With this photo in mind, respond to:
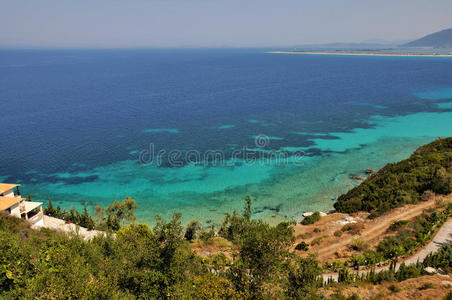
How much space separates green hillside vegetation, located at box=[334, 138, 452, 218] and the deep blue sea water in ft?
12.6

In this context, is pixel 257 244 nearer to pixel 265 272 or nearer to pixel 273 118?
pixel 265 272

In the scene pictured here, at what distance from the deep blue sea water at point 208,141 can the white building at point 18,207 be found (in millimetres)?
6910

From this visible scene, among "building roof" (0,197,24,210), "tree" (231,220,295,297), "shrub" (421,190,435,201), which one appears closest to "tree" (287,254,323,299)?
"tree" (231,220,295,297)

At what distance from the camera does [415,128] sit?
64.9m

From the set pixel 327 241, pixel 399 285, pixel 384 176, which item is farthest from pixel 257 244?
pixel 384 176

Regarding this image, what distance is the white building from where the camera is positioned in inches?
1102

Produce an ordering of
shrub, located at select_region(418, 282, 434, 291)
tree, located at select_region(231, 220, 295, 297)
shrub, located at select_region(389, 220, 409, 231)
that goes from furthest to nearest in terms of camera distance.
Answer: shrub, located at select_region(389, 220, 409, 231)
shrub, located at select_region(418, 282, 434, 291)
tree, located at select_region(231, 220, 295, 297)

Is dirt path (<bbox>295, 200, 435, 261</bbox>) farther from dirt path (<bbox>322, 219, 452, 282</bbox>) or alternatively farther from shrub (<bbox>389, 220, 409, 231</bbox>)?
dirt path (<bbox>322, 219, 452, 282</bbox>)

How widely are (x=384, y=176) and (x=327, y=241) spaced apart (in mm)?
15204

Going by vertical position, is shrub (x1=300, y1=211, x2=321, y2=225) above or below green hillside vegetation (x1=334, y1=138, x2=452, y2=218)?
below

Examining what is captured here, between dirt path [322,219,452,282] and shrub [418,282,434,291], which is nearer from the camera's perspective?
shrub [418,282,434,291]

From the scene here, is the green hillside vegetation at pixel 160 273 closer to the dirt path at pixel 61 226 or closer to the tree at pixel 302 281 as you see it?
the tree at pixel 302 281

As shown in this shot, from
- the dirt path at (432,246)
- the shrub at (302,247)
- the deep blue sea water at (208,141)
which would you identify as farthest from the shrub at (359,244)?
the deep blue sea water at (208,141)

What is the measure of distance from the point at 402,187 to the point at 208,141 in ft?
112
